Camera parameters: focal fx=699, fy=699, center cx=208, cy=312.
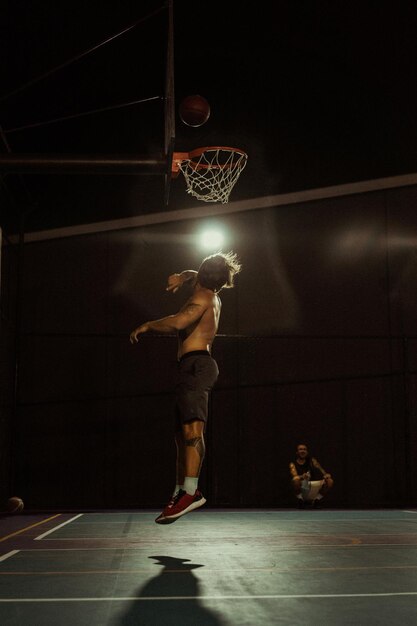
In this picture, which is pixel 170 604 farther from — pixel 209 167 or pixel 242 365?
pixel 242 365

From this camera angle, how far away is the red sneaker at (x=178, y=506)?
4.52 m

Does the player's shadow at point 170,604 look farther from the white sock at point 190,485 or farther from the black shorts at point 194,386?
the black shorts at point 194,386

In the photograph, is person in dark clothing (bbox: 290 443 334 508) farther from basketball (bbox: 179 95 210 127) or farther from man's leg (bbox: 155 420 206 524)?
basketball (bbox: 179 95 210 127)

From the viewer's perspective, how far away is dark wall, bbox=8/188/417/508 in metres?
11.5

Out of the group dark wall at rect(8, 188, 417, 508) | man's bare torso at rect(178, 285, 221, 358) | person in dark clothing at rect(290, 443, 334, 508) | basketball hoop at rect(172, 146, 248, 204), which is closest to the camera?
man's bare torso at rect(178, 285, 221, 358)

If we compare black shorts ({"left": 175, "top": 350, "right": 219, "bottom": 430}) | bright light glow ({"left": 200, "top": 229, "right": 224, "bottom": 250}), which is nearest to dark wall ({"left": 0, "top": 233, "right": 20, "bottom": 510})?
bright light glow ({"left": 200, "top": 229, "right": 224, "bottom": 250})

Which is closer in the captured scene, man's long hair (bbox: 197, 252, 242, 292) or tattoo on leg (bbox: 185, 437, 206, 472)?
tattoo on leg (bbox: 185, 437, 206, 472)

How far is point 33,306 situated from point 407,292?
6391mm

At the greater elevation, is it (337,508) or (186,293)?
(186,293)

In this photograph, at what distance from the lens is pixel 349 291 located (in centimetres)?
1213

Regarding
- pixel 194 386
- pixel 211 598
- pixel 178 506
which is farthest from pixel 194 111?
pixel 211 598

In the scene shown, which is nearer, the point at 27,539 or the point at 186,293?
the point at 27,539

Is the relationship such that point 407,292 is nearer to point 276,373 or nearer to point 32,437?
point 276,373

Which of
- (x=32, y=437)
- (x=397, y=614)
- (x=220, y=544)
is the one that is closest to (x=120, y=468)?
(x=32, y=437)
